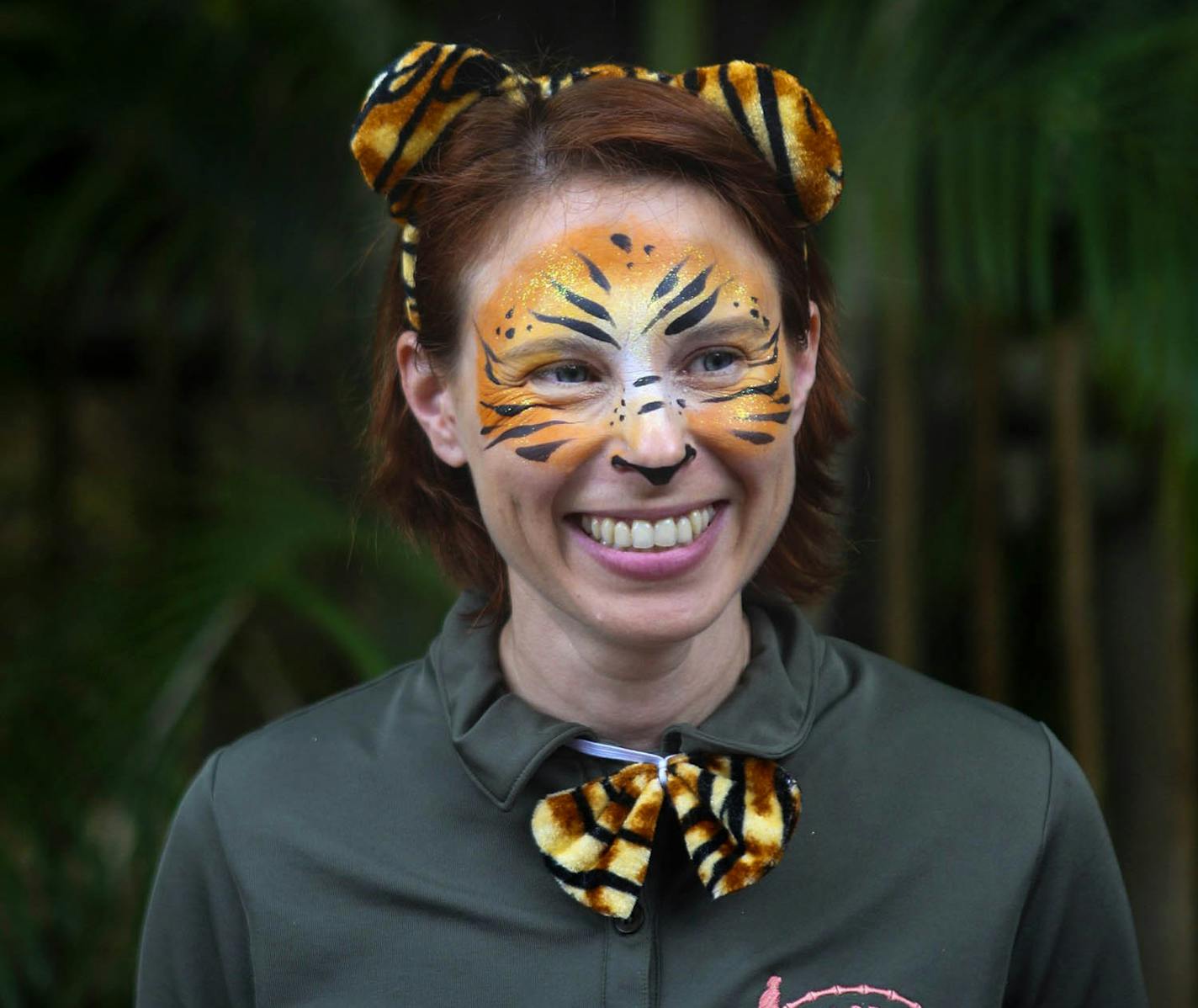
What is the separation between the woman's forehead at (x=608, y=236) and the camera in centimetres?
129

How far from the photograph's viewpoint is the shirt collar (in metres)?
1.33

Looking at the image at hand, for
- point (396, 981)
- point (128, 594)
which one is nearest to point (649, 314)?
point (396, 981)

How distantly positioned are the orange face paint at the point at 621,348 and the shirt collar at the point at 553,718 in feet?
0.81

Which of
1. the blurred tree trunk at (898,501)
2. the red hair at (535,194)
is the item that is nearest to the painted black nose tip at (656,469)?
Answer: the red hair at (535,194)

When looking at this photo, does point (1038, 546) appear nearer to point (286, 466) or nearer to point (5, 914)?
point (286, 466)

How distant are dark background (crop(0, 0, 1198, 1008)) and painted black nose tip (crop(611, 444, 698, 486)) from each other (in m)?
0.82

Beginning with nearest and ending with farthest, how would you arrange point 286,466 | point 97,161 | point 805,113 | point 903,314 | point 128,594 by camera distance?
1. point 805,113
2. point 128,594
3. point 903,314
4. point 97,161
5. point 286,466

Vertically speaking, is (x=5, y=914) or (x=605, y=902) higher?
(x=605, y=902)

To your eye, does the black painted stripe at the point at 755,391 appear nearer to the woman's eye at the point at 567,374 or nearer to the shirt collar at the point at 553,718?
the woman's eye at the point at 567,374

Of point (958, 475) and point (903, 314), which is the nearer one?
point (903, 314)

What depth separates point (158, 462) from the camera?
9.28ft

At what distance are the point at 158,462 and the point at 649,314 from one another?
1.79 m

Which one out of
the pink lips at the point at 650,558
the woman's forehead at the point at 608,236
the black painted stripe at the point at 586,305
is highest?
the woman's forehead at the point at 608,236

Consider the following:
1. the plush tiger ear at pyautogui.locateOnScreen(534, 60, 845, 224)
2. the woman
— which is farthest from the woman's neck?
the plush tiger ear at pyautogui.locateOnScreen(534, 60, 845, 224)
